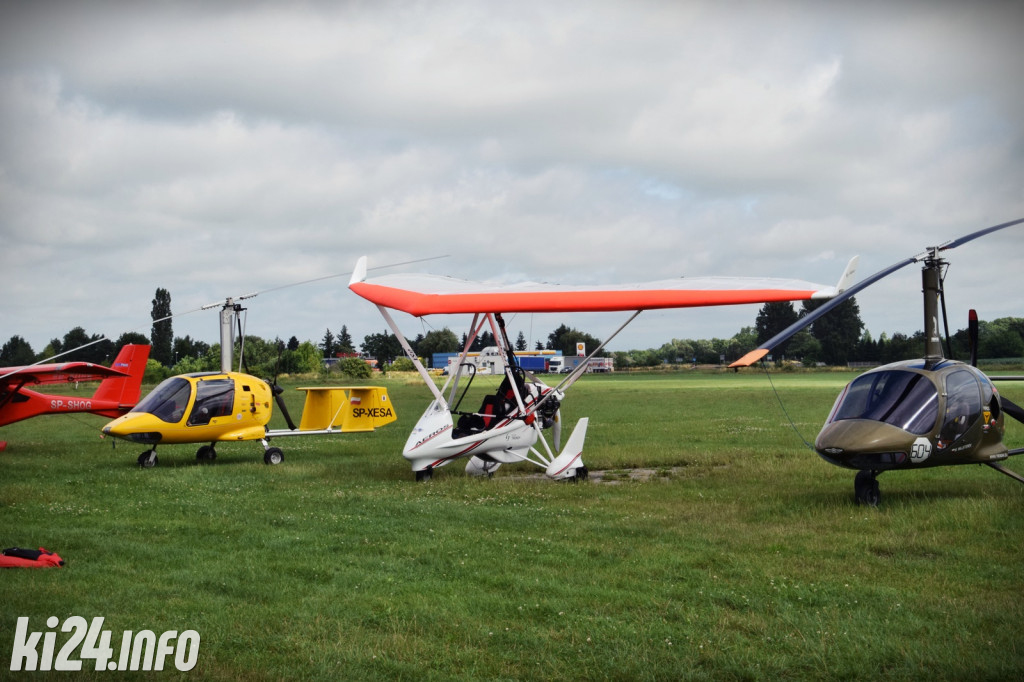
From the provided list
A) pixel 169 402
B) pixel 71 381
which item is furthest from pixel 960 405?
pixel 71 381

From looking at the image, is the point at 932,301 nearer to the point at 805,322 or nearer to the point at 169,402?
the point at 805,322

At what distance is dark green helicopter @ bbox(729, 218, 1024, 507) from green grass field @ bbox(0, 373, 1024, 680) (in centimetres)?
69

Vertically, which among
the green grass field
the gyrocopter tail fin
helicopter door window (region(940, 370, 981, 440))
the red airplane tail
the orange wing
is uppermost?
the orange wing

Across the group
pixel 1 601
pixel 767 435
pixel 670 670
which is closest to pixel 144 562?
pixel 1 601

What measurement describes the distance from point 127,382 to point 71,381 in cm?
257

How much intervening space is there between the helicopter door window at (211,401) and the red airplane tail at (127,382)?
7.31m

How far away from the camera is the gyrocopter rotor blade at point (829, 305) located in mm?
9328

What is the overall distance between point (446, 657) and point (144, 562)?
4118mm

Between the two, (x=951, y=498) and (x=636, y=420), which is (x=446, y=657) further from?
(x=636, y=420)

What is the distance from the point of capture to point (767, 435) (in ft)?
74.5

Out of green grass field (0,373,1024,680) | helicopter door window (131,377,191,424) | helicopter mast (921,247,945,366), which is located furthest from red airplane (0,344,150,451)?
helicopter mast (921,247,945,366)

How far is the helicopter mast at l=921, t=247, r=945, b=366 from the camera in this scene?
38.4ft

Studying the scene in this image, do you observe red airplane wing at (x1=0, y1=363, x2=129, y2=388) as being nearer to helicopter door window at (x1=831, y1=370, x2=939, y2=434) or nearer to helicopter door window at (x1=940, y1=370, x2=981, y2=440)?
helicopter door window at (x1=831, y1=370, x2=939, y2=434)

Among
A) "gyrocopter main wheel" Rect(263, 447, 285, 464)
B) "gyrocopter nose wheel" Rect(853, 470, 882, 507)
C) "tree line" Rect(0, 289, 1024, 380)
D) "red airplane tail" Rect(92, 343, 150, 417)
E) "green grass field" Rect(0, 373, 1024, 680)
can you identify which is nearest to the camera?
"green grass field" Rect(0, 373, 1024, 680)
